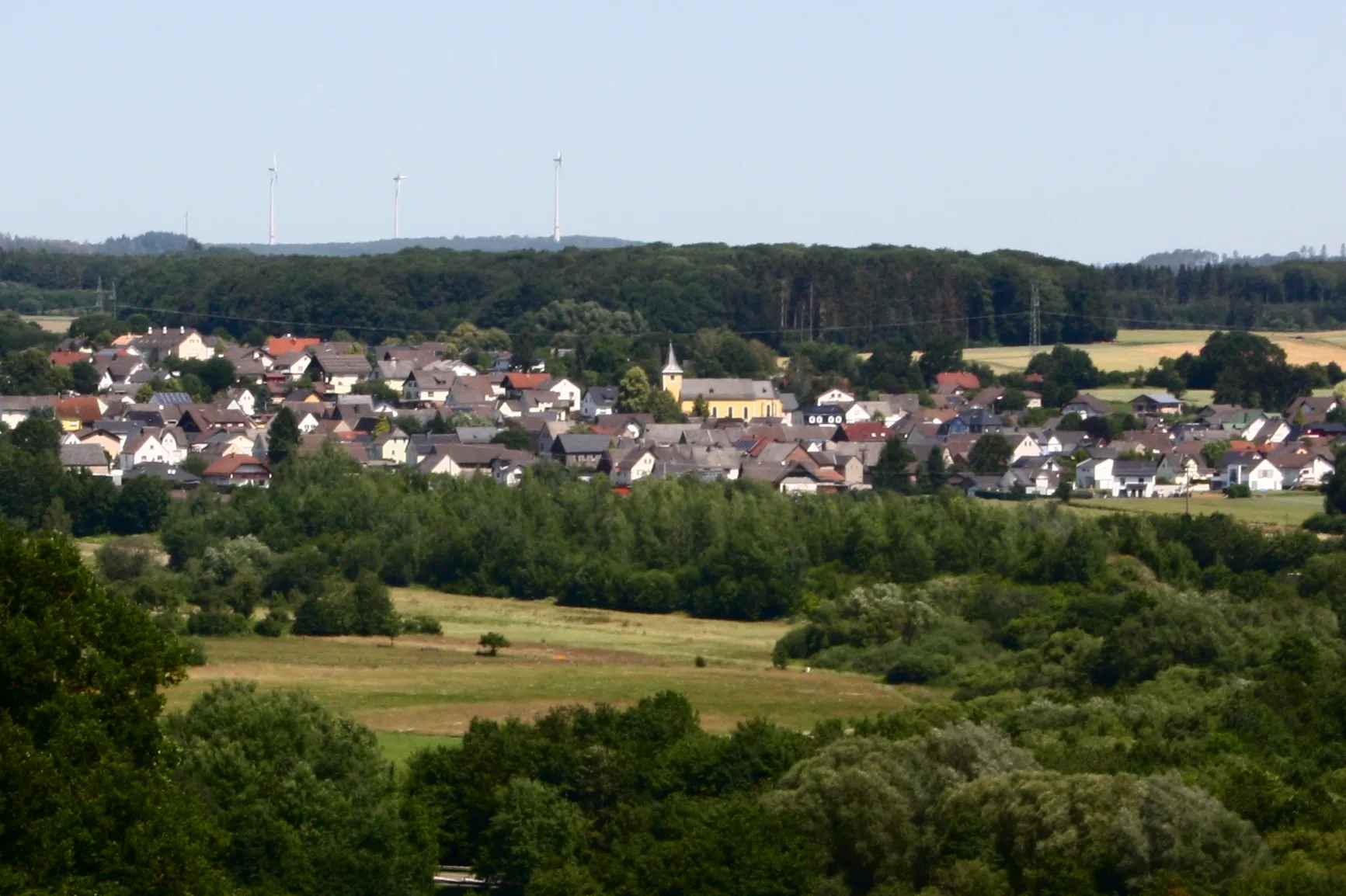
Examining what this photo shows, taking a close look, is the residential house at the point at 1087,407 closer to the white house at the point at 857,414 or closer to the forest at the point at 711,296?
the white house at the point at 857,414

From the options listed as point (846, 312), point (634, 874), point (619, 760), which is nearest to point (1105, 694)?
point (619, 760)

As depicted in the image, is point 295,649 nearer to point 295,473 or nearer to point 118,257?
point 295,473

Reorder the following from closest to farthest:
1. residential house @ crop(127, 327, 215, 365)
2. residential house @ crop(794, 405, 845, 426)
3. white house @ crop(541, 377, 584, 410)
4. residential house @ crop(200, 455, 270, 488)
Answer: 1. residential house @ crop(200, 455, 270, 488)
2. residential house @ crop(794, 405, 845, 426)
3. white house @ crop(541, 377, 584, 410)
4. residential house @ crop(127, 327, 215, 365)

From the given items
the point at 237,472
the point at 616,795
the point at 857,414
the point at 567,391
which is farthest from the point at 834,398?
the point at 616,795

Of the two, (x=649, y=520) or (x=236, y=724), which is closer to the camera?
(x=236, y=724)

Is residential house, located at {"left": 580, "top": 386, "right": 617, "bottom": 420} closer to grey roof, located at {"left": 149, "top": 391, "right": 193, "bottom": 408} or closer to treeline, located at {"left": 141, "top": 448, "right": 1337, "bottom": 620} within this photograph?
grey roof, located at {"left": 149, "top": 391, "right": 193, "bottom": 408}

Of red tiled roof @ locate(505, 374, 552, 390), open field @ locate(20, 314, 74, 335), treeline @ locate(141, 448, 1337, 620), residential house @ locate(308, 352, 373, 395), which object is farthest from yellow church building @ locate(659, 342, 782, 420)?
open field @ locate(20, 314, 74, 335)
